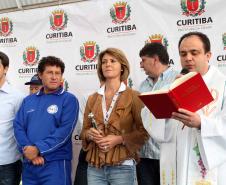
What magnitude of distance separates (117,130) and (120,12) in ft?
5.52

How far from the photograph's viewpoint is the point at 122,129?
2443 millimetres

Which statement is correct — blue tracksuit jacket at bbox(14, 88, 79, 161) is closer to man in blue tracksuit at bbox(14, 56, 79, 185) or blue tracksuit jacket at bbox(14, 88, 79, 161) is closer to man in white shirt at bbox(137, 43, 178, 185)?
man in blue tracksuit at bbox(14, 56, 79, 185)

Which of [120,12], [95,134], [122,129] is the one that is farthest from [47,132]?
[120,12]

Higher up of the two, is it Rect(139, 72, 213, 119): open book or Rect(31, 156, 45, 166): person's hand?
Rect(139, 72, 213, 119): open book

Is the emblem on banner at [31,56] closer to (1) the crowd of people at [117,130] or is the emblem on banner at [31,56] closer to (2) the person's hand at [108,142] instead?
(1) the crowd of people at [117,130]

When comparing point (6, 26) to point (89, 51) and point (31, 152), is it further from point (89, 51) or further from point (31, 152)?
point (31, 152)

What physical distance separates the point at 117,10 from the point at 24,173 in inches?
76.7

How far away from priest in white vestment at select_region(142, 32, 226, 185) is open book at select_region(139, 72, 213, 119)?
0.15ft

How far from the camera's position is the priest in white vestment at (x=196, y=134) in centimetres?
190

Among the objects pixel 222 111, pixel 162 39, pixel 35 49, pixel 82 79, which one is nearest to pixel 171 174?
pixel 222 111

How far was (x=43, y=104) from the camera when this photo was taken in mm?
2916

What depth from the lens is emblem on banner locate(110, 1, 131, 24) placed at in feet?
11.9

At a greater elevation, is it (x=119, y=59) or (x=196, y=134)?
(x=119, y=59)

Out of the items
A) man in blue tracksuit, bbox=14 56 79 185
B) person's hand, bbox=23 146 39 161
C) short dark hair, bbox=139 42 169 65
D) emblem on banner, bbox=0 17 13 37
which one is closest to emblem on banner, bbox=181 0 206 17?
short dark hair, bbox=139 42 169 65
